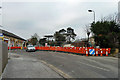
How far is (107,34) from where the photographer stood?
2520cm

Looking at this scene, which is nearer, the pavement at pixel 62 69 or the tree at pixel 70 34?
the pavement at pixel 62 69

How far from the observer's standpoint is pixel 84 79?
6.71 m

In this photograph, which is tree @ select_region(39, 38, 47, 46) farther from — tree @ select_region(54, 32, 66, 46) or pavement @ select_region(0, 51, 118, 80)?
pavement @ select_region(0, 51, 118, 80)

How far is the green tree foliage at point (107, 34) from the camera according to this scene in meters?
24.3

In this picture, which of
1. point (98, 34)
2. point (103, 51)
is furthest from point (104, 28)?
point (103, 51)

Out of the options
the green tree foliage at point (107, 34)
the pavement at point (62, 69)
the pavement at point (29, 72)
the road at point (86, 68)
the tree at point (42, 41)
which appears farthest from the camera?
the tree at point (42, 41)

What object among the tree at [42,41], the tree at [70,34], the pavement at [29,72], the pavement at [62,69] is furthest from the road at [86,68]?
the tree at [42,41]

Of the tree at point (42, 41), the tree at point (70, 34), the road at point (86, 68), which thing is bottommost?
the road at point (86, 68)

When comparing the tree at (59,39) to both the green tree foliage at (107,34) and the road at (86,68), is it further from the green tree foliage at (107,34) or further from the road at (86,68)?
the road at (86,68)

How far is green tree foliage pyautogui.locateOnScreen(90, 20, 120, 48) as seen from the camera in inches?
958

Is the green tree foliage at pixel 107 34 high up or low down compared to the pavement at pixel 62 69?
up

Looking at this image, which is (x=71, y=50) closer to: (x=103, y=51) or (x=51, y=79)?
A: (x=103, y=51)

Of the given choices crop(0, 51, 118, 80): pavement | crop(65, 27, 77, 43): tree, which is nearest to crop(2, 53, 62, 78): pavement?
crop(0, 51, 118, 80): pavement

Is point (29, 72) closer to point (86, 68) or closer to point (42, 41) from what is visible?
point (86, 68)
